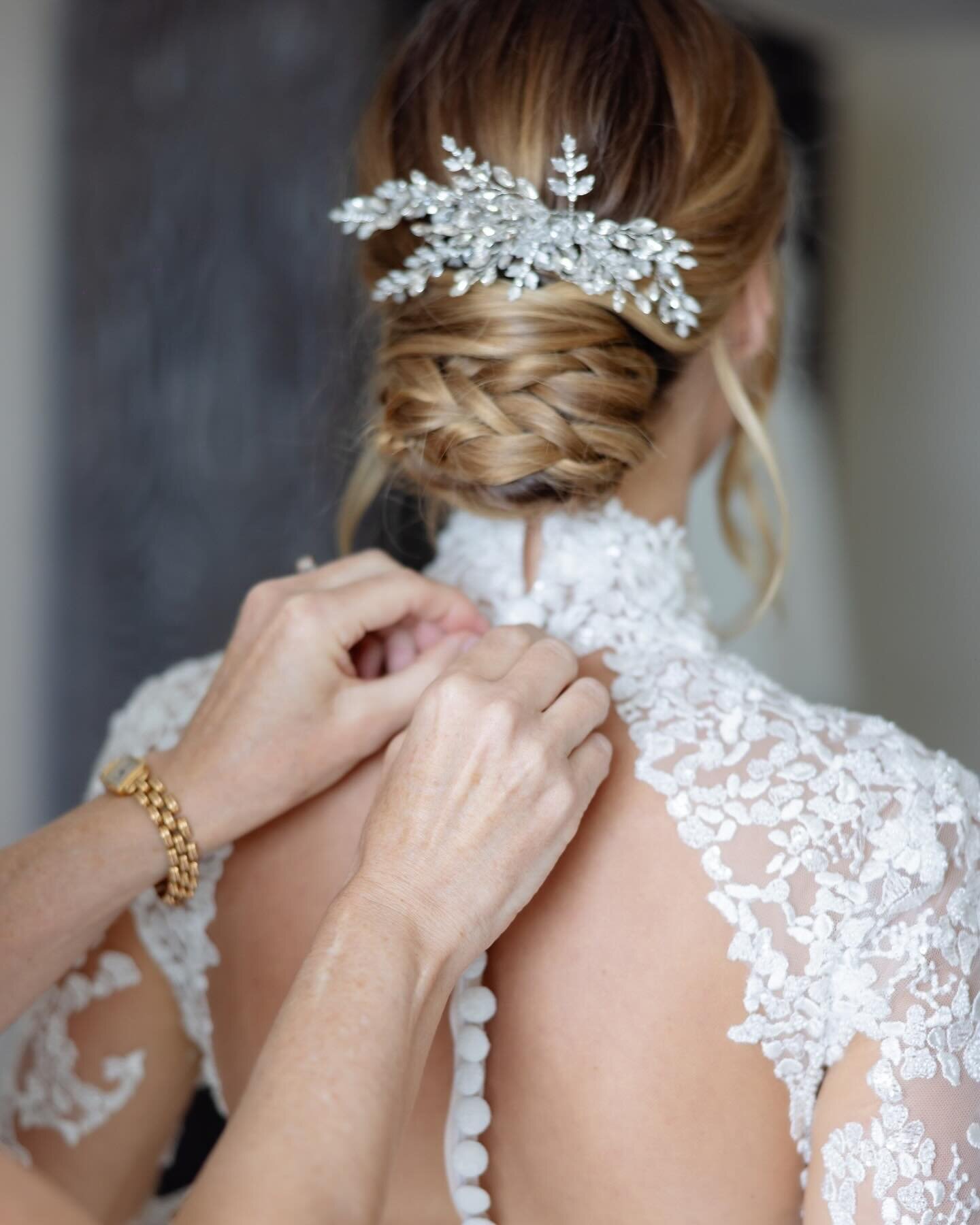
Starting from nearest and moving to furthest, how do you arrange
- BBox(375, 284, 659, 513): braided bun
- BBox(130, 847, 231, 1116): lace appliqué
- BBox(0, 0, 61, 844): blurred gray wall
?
BBox(375, 284, 659, 513): braided bun → BBox(130, 847, 231, 1116): lace appliqué → BBox(0, 0, 61, 844): blurred gray wall

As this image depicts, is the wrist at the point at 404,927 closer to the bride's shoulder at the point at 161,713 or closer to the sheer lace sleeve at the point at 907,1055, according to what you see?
the sheer lace sleeve at the point at 907,1055

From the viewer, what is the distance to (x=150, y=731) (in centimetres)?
120

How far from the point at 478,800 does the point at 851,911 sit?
31cm

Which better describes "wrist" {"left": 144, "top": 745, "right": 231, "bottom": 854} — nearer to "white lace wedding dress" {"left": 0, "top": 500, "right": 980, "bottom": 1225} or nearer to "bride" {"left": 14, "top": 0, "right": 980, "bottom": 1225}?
"bride" {"left": 14, "top": 0, "right": 980, "bottom": 1225}

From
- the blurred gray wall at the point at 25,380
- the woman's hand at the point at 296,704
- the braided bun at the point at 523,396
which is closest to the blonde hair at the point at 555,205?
the braided bun at the point at 523,396

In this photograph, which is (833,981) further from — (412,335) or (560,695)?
(412,335)

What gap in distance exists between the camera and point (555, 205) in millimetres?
1020

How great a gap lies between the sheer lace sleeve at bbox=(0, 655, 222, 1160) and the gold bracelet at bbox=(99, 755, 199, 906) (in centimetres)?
11

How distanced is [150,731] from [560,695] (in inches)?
18.8

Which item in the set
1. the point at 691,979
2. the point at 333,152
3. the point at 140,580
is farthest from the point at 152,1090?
the point at 333,152

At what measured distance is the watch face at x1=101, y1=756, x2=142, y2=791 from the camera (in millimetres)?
1062

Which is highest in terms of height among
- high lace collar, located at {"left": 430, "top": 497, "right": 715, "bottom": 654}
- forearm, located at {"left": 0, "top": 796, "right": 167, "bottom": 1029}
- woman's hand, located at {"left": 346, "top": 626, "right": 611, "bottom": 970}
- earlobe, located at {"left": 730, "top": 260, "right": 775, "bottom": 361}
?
earlobe, located at {"left": 730, "top": 260, "right": 775, "bottom": 361}

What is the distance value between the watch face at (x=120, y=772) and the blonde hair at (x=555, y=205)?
1.19ft

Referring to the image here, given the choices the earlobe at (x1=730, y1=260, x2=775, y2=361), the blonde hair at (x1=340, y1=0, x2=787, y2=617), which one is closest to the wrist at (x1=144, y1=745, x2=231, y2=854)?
the blonde hair at (x1=340, y1=0, x2=787, y2=617)
